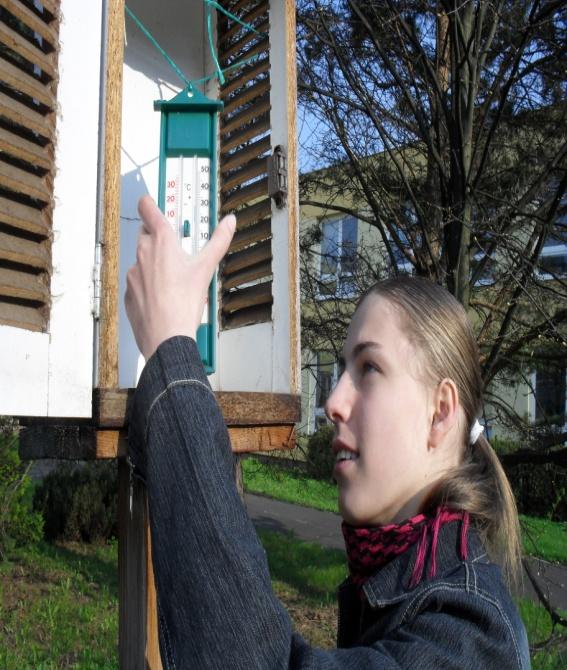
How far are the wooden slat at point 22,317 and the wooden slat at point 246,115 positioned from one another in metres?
1.11

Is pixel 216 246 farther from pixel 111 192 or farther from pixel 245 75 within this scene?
pixel 245 75

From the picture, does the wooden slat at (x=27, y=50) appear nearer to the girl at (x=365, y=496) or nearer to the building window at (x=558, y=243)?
the girl at (x=365, y=496)

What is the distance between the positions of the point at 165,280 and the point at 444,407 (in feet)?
1.90

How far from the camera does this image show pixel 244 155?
2.65 m

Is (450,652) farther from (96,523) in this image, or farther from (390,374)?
(96,523)

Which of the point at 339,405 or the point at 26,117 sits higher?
the point at 26,117

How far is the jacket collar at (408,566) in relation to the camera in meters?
1.09

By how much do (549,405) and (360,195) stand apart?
7204 mm

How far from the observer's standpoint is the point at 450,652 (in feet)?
3.06

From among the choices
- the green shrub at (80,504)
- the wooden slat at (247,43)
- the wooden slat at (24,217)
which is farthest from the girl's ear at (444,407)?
the green shrub at (80,504)

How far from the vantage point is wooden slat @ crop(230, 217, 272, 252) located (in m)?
2.48

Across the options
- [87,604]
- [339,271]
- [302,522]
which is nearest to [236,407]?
[87,604]

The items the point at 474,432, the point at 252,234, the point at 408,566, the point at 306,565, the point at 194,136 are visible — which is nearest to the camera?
the point at 408,566

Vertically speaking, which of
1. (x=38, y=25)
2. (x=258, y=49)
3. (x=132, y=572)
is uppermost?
(x=258, y=49)
